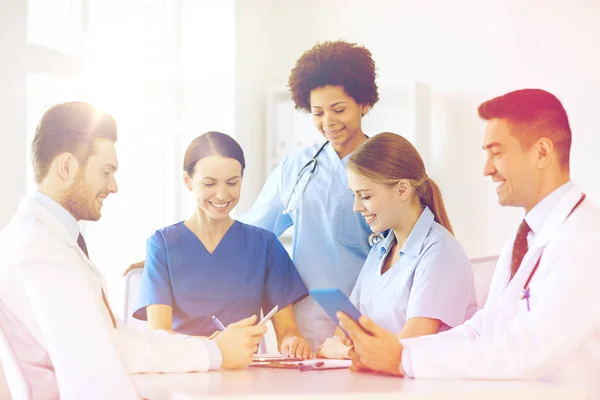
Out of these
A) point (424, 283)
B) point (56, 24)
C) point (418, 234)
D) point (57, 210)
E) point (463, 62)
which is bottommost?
point (424, 283)

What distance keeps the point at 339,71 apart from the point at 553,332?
1237 mm

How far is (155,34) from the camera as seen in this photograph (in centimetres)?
418

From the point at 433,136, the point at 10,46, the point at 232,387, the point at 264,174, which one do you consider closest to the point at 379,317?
the point at 232,387

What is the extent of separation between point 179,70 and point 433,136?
130 centimetres

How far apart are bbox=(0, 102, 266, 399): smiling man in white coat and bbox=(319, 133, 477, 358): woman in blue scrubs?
48 cm

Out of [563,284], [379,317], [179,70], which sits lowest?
[379,317]

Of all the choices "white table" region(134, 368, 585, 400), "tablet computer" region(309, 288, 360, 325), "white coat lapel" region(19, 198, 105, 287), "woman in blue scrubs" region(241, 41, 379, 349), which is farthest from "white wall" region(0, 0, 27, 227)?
"tablet computer" region(309, 288, 360, 325)

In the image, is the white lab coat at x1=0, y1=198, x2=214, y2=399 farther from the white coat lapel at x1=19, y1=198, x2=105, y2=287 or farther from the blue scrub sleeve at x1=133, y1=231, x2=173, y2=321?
the blue scrub sleeve at x1=133, y1=231, x2=173, y2=321

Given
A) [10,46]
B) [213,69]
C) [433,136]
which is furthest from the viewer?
[213,69]

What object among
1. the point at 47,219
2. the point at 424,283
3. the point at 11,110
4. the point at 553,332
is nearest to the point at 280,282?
the point at 424,283

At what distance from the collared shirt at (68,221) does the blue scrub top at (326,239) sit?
2.61 feet

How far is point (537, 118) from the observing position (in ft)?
5.30

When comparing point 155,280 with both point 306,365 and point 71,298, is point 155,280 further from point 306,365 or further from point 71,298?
point 71,298

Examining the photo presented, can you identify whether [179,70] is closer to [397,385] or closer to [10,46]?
[10,46]
